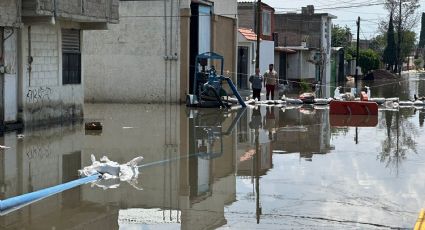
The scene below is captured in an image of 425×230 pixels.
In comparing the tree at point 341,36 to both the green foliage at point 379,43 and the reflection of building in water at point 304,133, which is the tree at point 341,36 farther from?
the reflection of building in water at point 304,133

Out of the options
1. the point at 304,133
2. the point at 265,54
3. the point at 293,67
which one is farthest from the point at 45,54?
the point at 293,67

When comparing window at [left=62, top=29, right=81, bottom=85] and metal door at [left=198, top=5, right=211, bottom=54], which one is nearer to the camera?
window at [left=62, top=29, right=81, bottom=85]

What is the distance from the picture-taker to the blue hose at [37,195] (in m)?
9.55

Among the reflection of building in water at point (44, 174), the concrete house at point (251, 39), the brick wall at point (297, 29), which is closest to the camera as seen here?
the reflection of building in water at point (44, 174)

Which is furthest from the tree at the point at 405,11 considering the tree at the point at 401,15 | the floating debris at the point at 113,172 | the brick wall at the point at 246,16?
the floating debris at the point at 113,172

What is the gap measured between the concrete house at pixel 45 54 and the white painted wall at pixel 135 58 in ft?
21.5

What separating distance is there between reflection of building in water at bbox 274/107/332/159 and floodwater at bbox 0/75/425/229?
0.04m

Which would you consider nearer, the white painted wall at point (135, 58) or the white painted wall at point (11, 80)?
the white painted wall at point (11, 80)

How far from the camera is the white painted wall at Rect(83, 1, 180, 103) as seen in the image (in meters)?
30.0

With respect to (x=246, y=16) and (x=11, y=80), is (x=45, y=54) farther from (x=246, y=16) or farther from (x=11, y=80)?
(x=246, y=16)

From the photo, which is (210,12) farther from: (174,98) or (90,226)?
(90,226)

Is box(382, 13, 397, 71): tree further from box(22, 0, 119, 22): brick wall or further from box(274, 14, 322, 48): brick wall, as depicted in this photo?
box(22, 0, 119, 22): brick wall

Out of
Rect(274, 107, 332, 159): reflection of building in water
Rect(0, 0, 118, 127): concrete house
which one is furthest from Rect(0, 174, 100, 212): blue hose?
Rect(0, 0, 118, 127): concrete house

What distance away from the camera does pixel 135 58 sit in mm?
30266
